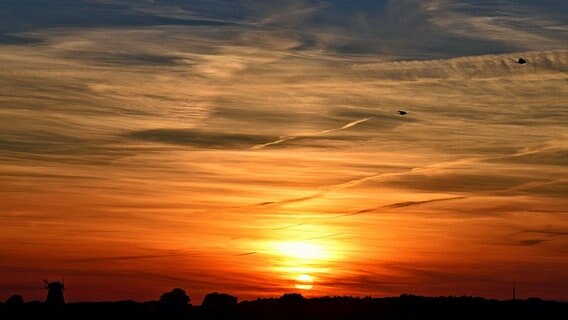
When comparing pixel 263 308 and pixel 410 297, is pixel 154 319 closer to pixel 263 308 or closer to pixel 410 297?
pixel 263 308

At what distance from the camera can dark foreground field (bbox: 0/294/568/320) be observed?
111 metres

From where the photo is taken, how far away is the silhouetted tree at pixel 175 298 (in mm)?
122594

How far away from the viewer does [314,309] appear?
378ft

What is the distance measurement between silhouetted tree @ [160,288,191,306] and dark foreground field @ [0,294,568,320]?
38 centimetres

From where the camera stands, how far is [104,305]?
→ 12081 centimetres

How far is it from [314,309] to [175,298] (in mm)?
15316

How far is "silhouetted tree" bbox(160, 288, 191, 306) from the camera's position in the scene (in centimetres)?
12259

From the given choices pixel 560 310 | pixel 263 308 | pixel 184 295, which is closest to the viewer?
pixel 560 310

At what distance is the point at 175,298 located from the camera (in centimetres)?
12419

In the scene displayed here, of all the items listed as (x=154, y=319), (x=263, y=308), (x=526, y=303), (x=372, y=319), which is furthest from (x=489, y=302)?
(x=154, y=319)

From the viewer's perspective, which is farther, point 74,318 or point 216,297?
point 216,297

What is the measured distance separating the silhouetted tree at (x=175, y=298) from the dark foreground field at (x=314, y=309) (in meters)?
0.38

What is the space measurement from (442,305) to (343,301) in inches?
371

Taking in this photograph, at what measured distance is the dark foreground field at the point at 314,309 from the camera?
11119 centimetres
